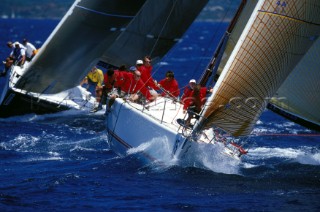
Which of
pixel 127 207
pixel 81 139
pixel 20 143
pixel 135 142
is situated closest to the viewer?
pixel 127 207

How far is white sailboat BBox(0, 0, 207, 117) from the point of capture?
21938 millimetres

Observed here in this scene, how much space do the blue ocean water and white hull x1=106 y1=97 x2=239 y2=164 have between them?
28cm

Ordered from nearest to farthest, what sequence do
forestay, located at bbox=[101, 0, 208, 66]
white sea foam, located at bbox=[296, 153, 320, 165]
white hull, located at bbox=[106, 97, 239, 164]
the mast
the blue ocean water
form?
the blue ocean water
white hull, located at bbox=[106, 97, 239, 164]
the mast
white sea foam, located at bbox=[296, 153, 320, 165]
forestay, located at bbox=[101, 0, 208, 66]

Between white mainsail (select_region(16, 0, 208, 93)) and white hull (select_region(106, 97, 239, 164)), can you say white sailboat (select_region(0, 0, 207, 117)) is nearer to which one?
white mainsail (select_region(16, 0, 208, 93))

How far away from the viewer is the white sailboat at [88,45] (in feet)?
72.0

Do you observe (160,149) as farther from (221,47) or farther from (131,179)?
(221,47)

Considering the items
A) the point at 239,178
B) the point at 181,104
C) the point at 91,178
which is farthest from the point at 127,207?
the point at 181,104

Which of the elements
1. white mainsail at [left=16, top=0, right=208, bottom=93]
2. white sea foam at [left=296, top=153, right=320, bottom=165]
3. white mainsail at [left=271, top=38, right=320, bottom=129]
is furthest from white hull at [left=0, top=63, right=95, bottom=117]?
white mainsail at [left=271, top=38, right=320, bottom=129]

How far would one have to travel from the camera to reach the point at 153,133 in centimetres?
1639

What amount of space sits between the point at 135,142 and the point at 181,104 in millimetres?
1653

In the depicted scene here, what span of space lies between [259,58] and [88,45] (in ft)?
27.5

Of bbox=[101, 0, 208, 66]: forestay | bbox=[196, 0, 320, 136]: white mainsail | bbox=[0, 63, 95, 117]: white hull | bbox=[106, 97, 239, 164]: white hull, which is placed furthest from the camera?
bbox=[0, 63, 95, 117]: white hull

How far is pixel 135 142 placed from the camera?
17.2 m

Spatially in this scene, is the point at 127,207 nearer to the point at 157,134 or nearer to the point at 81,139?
the point at 157,134
